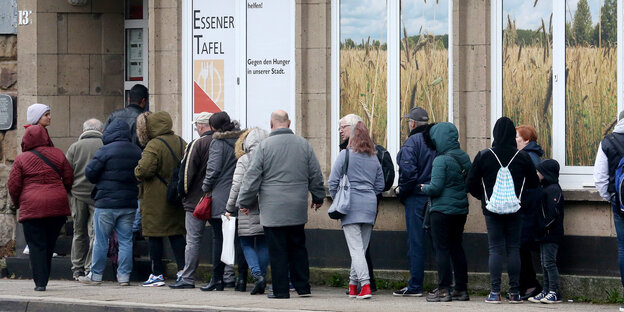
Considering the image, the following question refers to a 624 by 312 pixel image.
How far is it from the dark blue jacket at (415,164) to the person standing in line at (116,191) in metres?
3.14

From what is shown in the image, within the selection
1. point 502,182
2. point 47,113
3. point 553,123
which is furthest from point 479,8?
point 47,113

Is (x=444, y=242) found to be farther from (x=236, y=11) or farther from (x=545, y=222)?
(x=236, y=11)

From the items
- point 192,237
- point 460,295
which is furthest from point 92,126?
point 460,295

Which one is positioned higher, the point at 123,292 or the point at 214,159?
the point at 214,159

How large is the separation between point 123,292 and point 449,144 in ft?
12.6

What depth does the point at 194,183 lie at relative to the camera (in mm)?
13211

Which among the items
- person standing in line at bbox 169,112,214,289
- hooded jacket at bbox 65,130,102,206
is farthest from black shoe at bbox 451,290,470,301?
hooded jacket at bbox 65,130,102,206

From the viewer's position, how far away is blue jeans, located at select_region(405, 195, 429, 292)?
41.6 feet

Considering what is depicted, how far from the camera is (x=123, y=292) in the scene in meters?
13.0

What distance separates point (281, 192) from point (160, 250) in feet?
7.56

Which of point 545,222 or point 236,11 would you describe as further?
point 236,11

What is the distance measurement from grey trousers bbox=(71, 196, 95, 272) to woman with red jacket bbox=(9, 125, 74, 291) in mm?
1254

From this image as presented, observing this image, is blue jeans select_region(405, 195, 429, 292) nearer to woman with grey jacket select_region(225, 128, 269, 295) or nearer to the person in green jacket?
the person in green jacket

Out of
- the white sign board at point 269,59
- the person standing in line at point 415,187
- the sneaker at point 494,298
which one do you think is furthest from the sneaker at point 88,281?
the sneaker at point 494,298
